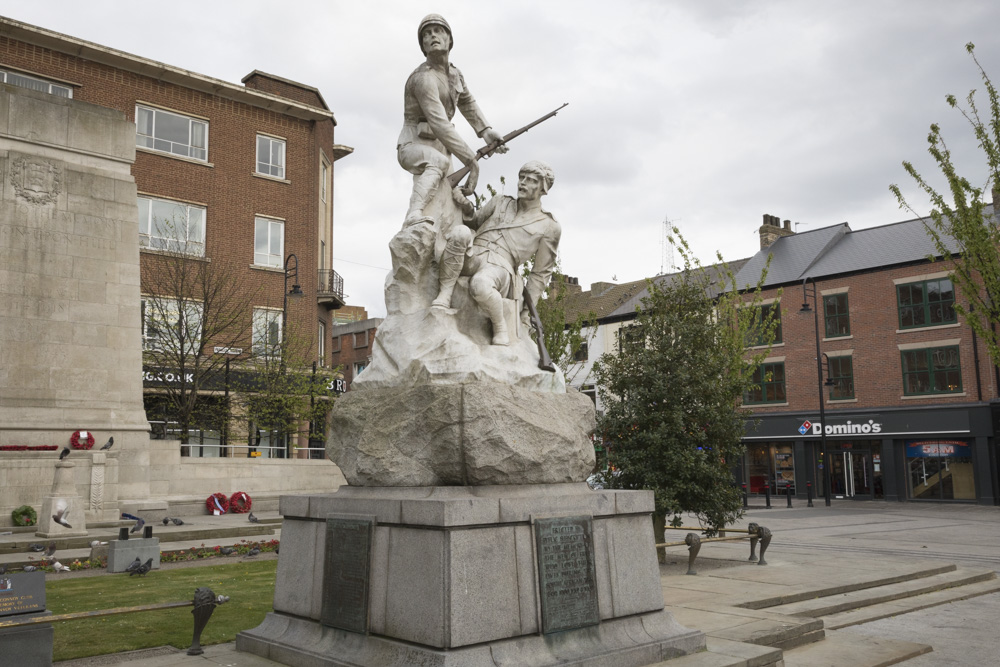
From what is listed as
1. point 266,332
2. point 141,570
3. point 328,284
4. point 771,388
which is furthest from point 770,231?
point 141,570

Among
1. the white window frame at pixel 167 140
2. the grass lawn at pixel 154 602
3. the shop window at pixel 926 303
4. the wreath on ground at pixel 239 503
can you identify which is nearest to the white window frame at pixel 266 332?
the white window frame at pixel 167 140

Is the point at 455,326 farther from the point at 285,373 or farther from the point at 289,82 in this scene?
the point at 289,82

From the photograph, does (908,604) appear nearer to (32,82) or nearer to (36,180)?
(36,180)

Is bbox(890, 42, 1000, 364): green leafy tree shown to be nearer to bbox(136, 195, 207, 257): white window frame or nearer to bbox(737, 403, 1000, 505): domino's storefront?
bbox(737, 403, 1000, 505): domino's storefront

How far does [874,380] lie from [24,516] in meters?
32.1

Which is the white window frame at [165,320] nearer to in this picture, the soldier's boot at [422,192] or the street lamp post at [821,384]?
the soldier's boot at [422,192]

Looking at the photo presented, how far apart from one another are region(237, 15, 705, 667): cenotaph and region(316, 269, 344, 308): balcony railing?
94.6 ft

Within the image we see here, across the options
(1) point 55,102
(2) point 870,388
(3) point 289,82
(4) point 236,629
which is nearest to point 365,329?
(3) point 289,82

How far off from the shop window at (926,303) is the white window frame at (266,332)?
2572 cm

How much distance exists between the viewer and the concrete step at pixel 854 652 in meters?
7.33

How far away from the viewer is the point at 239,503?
2153 cm

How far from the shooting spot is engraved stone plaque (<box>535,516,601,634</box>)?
6097mm

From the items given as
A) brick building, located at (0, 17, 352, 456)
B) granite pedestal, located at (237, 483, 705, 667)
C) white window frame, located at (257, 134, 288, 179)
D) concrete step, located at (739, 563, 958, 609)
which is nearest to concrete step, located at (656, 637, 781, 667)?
granite pedestal, located at (237, 483, 705, 667)

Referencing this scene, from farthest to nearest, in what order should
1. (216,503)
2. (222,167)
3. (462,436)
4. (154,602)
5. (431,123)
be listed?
(222,167) < (216,503) < (154,602) < (431,123) < (462,436)
